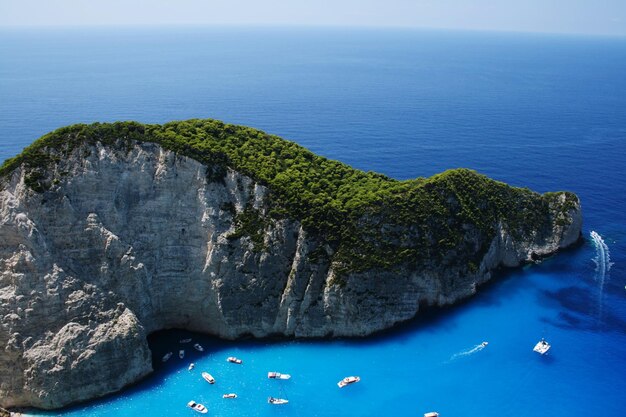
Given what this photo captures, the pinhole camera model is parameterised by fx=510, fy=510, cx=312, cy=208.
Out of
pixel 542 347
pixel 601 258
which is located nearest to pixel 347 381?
pixel 542 347

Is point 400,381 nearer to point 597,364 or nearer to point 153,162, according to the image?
point 597,364

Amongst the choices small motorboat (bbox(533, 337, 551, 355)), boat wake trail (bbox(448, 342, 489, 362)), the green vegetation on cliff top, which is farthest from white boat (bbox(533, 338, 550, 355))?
the green vegetation on cliff top

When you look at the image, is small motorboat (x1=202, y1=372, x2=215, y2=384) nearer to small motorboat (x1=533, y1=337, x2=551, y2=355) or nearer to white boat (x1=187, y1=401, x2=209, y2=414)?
white boat (x1=187, y1=401, x2=209, y2=414)

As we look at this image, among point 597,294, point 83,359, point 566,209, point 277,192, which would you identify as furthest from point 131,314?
point 566,209

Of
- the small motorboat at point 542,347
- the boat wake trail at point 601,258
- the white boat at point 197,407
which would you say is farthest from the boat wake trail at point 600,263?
the white boat at point 197,407

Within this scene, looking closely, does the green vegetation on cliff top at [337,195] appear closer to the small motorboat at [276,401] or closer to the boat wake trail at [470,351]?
the boat wake trail at [470,351]

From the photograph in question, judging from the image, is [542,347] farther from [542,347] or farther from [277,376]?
[277,376]
